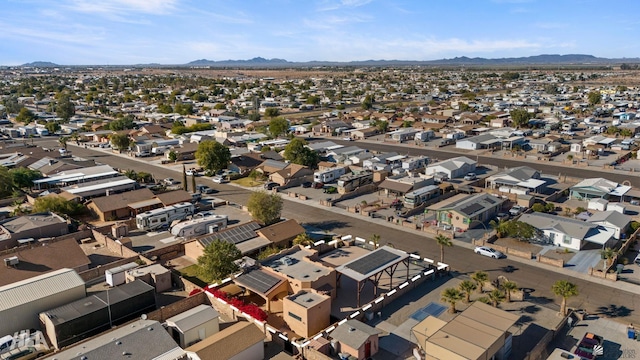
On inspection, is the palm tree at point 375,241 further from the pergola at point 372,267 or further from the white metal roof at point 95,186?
the white metal roof at point 95,186

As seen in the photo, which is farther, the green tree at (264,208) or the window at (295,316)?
the green tree at (264,208)

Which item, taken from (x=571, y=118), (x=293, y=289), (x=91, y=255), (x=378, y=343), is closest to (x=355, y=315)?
(x=378, y=343)

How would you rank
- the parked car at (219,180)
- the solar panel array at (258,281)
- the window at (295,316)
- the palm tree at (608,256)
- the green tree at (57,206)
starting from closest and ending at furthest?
the window at (295,316), the solar panel array at (258,281), the palm tree at (608,256), the green tree at (57,206), the parked car at (219,180)

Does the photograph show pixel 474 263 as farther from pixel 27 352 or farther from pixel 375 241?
pixel 27 352

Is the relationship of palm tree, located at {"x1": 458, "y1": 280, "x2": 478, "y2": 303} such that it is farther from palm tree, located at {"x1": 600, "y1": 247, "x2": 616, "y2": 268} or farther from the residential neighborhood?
palm tree, located at {"x1": 600, "y1": 247, "x2": 616, "y2": 268}

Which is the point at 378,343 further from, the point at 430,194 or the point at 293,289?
the point at 430,194

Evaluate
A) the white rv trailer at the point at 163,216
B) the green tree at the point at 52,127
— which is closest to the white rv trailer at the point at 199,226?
the white rv trailer at the point at 163,216

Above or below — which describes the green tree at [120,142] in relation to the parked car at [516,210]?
above
